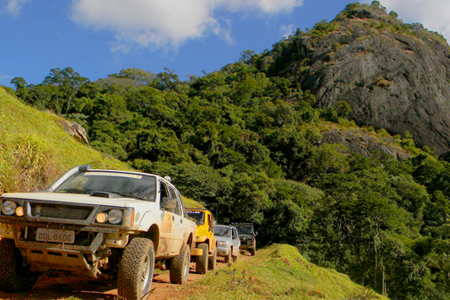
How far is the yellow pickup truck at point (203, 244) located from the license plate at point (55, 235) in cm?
483

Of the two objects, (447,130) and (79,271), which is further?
(447,130)

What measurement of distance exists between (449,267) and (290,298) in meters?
37.2

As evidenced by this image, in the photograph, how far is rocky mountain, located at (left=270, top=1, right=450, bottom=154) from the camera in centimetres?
8612

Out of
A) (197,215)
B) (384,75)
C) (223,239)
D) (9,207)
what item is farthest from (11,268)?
(384,75)

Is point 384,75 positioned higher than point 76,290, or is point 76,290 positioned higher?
point 384,75

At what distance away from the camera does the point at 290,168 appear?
69.3 m

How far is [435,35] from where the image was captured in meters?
112

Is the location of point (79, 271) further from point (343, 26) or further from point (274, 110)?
point (343, 26)

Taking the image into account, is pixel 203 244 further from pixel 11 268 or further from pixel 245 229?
pixel 245 229

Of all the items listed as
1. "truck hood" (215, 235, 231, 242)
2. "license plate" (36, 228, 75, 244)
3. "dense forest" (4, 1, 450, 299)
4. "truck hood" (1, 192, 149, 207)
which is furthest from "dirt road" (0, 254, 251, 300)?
"dense forest" (4, 1, 450, 299)

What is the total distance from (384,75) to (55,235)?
10002 centimetres

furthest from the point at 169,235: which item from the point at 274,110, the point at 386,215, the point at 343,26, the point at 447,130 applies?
the point at 343,26

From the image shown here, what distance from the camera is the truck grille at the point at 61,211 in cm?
436

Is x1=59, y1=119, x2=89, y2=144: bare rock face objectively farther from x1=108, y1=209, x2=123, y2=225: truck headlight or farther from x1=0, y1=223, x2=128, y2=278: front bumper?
x1=108, y1=209, x2=123, y2=225: truck headlight
